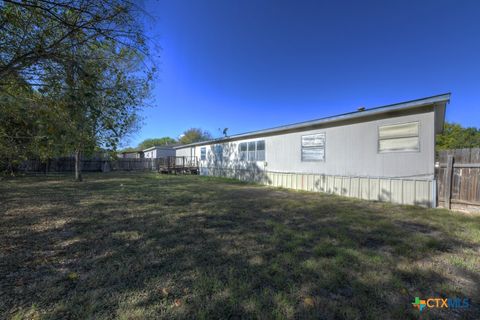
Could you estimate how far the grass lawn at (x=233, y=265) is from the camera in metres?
1.76

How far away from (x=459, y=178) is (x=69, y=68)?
889 centimetres

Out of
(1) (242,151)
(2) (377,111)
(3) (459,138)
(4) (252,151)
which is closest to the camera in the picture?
(2) (377,111)

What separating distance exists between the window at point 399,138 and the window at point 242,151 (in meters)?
7.51

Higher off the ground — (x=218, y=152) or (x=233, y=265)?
(x=218, y=152)

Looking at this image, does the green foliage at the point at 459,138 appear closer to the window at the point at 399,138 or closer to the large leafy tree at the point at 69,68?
the window at the point at 399,138

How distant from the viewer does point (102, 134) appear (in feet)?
12.0

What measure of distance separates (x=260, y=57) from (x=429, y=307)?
12.8 metres

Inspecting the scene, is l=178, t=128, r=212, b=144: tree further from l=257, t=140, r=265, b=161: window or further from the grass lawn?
the grass lawn

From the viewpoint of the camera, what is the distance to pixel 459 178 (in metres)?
5.34

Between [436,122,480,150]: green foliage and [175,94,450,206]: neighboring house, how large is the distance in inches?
1035

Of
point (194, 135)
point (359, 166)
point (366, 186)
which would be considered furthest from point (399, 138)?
point (194, 135)

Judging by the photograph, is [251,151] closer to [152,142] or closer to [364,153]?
[364,153]

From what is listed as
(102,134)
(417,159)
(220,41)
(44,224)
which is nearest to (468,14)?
(417,159)

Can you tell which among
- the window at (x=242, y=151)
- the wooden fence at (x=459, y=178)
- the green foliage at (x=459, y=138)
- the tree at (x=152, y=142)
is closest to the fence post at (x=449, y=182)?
the wooden fence at (x=459, y=178)
